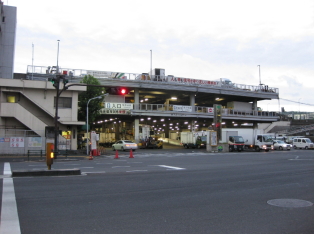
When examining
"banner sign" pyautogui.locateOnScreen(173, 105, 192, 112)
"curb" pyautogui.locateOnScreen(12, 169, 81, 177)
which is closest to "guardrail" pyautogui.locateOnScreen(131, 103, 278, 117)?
"banner sign" pyautogui.locateOnScreen(173, 105, 192, 112)

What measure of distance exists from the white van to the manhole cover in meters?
45.9

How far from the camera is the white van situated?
49862 mm

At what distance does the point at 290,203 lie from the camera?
8.54m

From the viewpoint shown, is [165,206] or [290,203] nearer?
[165,206]

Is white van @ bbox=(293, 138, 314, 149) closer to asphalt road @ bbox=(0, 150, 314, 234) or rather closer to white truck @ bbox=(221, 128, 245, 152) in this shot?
white truck @ bbox=(221, 128, 245, 152)

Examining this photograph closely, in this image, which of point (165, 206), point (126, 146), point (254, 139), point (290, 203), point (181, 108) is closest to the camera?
point (165, 206)

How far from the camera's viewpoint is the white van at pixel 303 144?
4986cm

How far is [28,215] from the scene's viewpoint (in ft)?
23.4

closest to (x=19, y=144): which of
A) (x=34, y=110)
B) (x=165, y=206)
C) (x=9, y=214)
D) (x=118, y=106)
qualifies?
(x=34, y=110)

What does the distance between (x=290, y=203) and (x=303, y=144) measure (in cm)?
4679

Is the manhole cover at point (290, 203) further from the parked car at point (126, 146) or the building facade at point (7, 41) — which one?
the building facade at point (7, 41)

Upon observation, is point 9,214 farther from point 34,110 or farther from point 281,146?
point 281,146

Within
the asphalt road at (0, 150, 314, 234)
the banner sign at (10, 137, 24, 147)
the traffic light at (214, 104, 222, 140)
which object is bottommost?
the asphalt road at (0, 150, 314, 234)

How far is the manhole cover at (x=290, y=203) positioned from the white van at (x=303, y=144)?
45882mm
